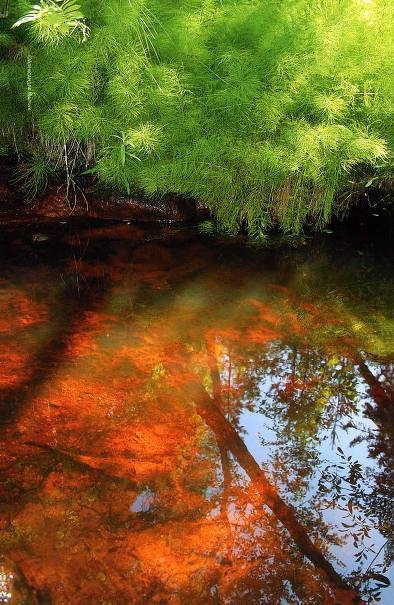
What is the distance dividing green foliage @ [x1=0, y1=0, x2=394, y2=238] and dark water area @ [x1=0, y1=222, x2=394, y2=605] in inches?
46.9

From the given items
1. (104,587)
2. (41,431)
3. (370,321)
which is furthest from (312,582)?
(370,321)

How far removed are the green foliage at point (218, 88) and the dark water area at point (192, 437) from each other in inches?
46.9

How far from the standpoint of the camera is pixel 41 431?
107 inches

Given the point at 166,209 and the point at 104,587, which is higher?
the point at 104,587

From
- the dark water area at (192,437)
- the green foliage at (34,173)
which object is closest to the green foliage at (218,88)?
the green foliage at (34,173)

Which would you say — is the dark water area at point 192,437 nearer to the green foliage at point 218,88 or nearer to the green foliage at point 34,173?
the green foliage at point 218,88

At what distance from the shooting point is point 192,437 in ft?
9.12

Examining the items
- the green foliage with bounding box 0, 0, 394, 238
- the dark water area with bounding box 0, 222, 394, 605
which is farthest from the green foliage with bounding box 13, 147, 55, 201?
the dark water area with bounding box 0, 222, 394, 605

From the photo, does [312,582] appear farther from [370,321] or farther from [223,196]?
[223,196]

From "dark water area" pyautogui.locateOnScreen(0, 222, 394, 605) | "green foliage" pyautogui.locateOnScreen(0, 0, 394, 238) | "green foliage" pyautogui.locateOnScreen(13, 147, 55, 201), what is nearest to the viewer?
"dark water area" pyautogui.locateOnScreen(0, 222, 394, 605)

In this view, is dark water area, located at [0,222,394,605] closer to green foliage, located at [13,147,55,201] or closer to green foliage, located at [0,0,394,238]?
green foliage, located at [0,0,394,238]

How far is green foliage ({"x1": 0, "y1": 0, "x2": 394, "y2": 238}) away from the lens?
16.2 feet

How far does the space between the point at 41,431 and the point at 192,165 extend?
3.34 m

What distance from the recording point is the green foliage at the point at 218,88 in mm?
4926
